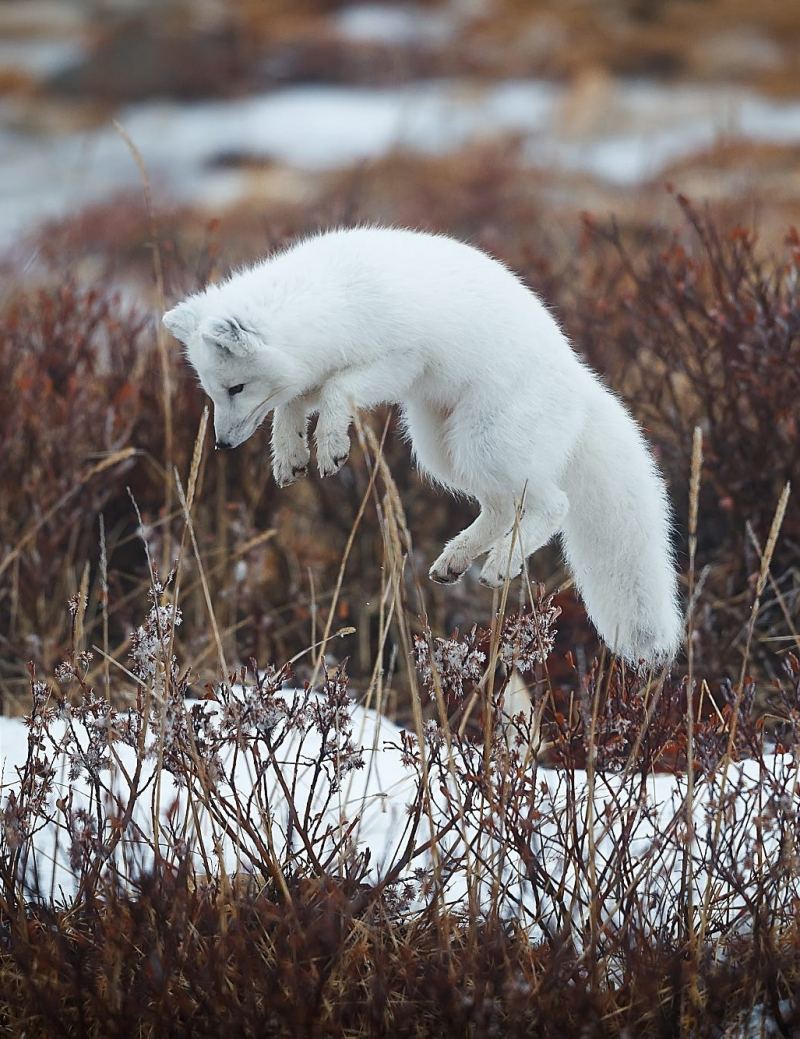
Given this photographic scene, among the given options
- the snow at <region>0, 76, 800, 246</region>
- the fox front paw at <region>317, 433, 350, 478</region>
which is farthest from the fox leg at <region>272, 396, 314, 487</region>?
the snow at <region>0, 76, 800, 246</region>

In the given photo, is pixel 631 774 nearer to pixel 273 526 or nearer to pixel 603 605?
pixel 603 605

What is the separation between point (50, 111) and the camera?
1397 centimetres

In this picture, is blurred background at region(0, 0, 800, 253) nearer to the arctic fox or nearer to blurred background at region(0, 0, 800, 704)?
blurred background at region(0, 0, 800, 704)

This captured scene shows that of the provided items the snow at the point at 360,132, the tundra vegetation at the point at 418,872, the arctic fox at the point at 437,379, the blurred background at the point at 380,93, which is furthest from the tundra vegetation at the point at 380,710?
the snow at the point at 360,132

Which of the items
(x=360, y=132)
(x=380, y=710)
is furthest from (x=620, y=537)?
(x=360, y=132)

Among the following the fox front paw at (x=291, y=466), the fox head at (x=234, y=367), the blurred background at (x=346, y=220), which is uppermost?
the blurred background at (x=346, y=220)

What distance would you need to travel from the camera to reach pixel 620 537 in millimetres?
1908

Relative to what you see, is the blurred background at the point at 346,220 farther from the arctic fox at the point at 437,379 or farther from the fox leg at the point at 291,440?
the fox leg at the point at 291,440

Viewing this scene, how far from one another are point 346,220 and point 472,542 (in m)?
2.51

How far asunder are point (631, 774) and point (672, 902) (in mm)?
216

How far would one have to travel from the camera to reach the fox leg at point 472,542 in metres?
1.77

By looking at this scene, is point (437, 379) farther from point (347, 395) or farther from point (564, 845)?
point (564, 845)

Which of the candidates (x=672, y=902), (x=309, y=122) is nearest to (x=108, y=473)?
(x=672, y=902)

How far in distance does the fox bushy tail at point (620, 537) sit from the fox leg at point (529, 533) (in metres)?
0.12
